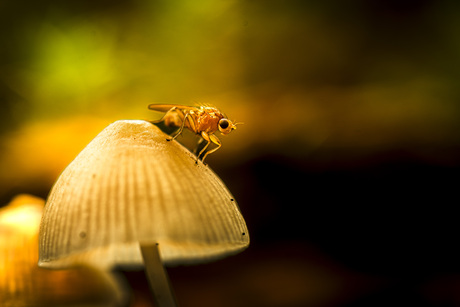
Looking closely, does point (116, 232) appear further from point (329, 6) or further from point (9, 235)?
point (329, 6)

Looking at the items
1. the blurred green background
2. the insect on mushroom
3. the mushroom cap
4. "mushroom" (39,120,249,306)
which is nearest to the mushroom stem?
"mushroom" (39,120,249,306)

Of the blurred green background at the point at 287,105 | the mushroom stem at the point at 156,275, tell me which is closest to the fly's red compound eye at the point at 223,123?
the mushroom stem at the point at 156,275

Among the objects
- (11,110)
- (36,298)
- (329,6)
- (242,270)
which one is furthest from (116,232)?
(329,6)

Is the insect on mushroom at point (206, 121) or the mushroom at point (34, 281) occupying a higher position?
the insect on mushroom at point (206, 121)

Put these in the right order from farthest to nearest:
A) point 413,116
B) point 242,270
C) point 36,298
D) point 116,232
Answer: point 413,116 < point 242,270 < point 36,298 < point 116,232

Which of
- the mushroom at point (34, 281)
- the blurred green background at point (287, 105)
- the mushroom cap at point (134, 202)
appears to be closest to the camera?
the mushroom cap at point (134, 202)

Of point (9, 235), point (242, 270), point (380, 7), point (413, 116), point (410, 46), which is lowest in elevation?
point (242, 270)

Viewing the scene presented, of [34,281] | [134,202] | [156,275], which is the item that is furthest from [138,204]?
[34,281]

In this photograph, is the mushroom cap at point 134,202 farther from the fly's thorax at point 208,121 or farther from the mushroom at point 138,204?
the fly's thorax at point 208,121
